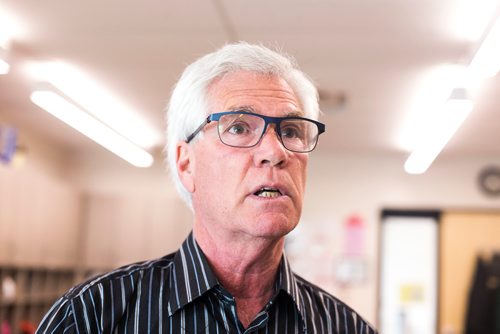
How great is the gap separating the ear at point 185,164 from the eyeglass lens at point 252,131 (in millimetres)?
123

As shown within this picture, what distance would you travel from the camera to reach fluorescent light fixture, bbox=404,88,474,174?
4246 mm

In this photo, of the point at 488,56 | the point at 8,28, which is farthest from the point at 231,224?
the point at 8,28

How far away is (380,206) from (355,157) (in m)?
0.60

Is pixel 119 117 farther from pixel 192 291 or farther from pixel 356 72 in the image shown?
pixel 192 291

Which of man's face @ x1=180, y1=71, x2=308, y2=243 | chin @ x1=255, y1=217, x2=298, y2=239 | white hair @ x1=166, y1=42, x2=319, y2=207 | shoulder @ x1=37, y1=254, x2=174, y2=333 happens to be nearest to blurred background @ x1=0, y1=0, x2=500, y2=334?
white hair @ x1=166, y1=42, x2=319, y2=207

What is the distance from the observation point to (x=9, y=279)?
21.9 feet

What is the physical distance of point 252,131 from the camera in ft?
4.80

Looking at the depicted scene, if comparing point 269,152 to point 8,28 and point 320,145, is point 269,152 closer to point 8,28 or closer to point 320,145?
point 8,28

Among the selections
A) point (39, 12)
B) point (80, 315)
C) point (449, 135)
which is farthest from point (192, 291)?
point (449, 135)

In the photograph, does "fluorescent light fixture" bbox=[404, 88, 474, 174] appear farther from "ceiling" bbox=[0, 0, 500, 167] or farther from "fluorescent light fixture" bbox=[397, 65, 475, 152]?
"ceiling" bbox=[0, 0, 500, 167]

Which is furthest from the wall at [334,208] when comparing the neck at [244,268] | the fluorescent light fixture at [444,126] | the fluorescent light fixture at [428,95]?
the neck at [244,268]

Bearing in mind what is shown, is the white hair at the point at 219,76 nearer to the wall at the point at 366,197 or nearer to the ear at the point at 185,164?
the ear at the point at 185,164

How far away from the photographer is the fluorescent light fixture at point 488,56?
328cm

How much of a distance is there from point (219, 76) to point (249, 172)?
0.75ft
